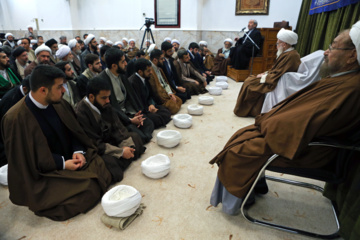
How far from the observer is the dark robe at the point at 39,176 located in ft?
5.05

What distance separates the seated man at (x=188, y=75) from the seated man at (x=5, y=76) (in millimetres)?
2942

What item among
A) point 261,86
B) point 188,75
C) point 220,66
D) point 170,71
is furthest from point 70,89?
point 220,66

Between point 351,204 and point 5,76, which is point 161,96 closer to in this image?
point 5,76

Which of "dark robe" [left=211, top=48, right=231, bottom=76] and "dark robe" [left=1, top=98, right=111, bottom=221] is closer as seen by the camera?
"dark robe" [left=1, top=98, right=111, bottom=221]

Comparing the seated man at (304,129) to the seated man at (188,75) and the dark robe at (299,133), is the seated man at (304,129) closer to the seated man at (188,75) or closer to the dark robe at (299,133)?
the dark robe at (299,133)

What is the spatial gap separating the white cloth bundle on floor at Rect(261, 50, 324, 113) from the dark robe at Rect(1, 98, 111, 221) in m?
2.92

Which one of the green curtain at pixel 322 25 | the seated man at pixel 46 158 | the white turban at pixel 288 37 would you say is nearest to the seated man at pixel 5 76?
the seated man at pixel 46 158

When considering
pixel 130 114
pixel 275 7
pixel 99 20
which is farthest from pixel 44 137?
pixel 99 20

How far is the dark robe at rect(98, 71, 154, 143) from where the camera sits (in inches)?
112

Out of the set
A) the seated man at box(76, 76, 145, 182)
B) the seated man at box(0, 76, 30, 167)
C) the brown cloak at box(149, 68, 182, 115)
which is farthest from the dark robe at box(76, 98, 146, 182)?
the brown cloak at box(149, 68, 182, 115)

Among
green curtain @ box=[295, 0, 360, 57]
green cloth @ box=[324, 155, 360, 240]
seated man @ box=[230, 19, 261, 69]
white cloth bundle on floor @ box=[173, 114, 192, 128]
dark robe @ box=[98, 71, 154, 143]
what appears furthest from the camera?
seated man @ box=[230, 19, 261, 69]

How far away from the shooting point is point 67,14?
10.5 metres

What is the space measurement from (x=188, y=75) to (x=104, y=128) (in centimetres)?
350

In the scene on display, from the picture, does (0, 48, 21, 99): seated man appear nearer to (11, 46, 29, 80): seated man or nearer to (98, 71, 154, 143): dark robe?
(11, 46, 29, 80): seated man
